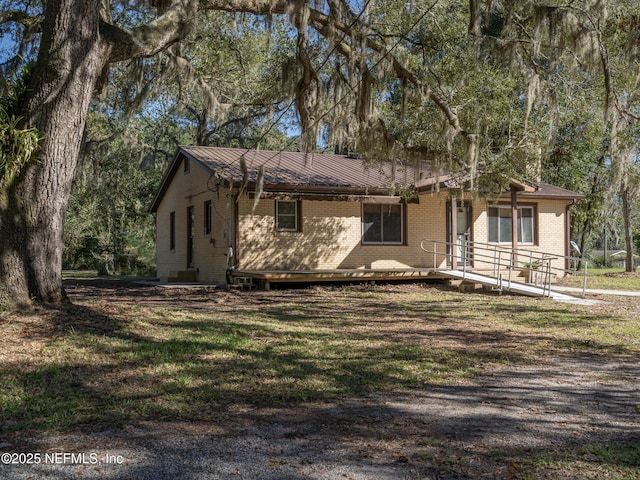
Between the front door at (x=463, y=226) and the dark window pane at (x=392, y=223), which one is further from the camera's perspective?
the front door at (x=463, y=226)

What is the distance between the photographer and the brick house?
57.5ft

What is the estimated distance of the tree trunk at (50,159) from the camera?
7.47 meters

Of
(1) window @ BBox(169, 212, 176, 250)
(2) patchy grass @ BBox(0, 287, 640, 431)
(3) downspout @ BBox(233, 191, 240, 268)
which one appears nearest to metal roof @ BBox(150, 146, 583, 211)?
(3) downspout @ BBox(233, 191, 240, 268)

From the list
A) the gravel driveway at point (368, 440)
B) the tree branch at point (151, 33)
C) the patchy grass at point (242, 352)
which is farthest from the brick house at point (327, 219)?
the gravel driveway at point (368, 440)

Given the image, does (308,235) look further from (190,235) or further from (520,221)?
(520,221)

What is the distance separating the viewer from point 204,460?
157 inches

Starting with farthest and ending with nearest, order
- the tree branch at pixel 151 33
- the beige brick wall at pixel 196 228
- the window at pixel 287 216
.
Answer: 1. the beige brick wall at pixel 196 228
2. the window at pixel 287 216
3. the tree branch at pixel 151 33

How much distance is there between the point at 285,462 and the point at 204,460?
519 mm

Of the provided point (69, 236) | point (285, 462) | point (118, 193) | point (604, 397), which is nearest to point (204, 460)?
point (285, 462)

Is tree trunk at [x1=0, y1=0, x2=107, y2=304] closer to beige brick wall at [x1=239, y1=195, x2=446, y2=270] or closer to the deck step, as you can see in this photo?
beige brick wall at [x1=239, y1=195, x2=446, y2=270]

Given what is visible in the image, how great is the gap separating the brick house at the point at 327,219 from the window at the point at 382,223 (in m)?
0.03

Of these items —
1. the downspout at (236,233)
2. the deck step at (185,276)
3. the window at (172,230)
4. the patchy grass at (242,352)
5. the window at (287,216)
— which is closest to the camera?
the patchy grass at (242,352)

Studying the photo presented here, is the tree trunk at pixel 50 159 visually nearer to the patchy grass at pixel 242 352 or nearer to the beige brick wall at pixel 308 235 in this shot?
the patchy grass at pixel 242 352

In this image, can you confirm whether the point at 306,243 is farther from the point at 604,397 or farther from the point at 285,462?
the point at 285,462
